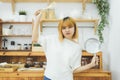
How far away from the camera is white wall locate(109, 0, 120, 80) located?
2.83 metres

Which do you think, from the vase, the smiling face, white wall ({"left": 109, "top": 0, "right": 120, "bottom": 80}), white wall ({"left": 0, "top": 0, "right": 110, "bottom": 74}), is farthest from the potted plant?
the smiling face

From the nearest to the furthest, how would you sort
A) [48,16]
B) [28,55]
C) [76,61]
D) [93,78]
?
[76,61] → [93,78] → [28,55] → [48,16]

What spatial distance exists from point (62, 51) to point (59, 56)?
6 cm

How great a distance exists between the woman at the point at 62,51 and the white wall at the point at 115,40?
0.96 m

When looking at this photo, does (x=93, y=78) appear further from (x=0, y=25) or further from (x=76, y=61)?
(x=0, y=25)

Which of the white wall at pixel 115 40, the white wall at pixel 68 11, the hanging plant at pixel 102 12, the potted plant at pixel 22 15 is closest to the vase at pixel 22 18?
the potted plant at pixel 22 15

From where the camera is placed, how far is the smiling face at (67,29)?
2.02 meters

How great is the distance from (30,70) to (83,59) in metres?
0.84

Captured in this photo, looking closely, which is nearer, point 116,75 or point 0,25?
point 116,75

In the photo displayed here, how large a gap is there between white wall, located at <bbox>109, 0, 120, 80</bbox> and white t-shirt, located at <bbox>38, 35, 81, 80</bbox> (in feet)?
3.24

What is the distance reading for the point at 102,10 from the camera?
3.31 metres

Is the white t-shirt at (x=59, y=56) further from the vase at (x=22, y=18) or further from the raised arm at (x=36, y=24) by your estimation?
the vase at (x=22, y=18)

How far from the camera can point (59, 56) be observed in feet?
6.45

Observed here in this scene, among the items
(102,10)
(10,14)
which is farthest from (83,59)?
(10,14)
